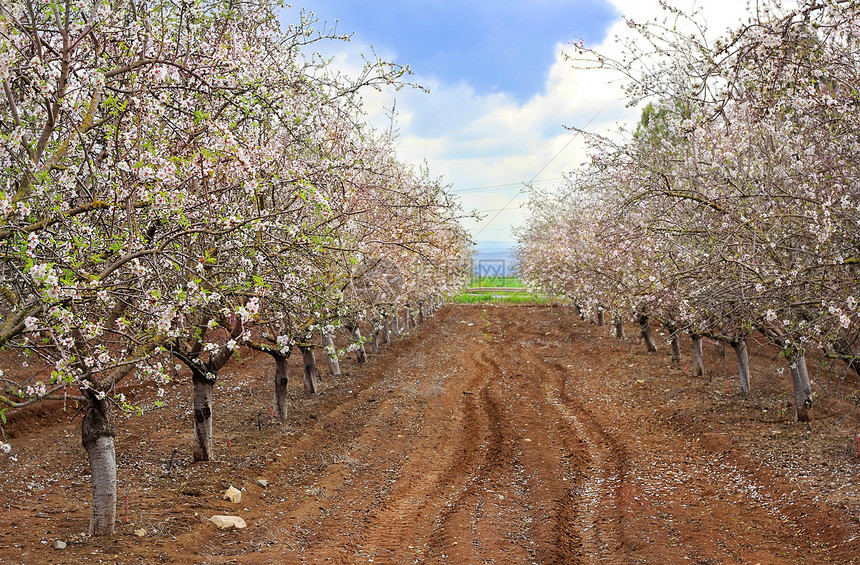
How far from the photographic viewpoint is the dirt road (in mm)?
8938

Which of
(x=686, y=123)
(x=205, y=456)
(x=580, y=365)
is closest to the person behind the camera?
(x=686, y=123)

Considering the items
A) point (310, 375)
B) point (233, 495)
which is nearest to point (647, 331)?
point (310, 375)

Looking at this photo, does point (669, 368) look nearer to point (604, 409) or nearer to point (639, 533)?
point (604, 409)

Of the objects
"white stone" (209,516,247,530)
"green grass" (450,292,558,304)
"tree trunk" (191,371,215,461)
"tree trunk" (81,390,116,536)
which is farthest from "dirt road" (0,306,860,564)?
"green grass" (450,292,558,304)

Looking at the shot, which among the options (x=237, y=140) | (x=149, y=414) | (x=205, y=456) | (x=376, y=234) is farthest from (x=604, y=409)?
(x=237, y=140)

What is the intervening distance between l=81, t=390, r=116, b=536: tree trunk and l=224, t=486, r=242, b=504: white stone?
2.18 meters

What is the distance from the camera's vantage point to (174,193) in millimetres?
6676

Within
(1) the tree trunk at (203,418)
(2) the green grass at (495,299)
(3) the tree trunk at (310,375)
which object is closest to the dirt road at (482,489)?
(1) the tree trunk at (203,418)

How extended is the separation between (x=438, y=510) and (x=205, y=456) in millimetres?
5095

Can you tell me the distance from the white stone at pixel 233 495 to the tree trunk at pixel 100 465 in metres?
2.18

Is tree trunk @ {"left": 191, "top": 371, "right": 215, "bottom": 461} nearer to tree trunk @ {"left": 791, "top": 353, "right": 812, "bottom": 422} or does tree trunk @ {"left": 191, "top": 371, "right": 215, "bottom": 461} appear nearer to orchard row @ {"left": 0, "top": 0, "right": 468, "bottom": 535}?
orchard row @ {"left": 0, "top": 0, "right": 468, "bottom": 535}

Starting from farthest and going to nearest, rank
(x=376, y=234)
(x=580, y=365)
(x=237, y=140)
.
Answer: (x=580, y=365) → (x=376, y=234) → (x=237, y=140)

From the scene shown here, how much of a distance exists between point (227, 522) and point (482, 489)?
14.2 feet

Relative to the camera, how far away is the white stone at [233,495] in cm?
1115
